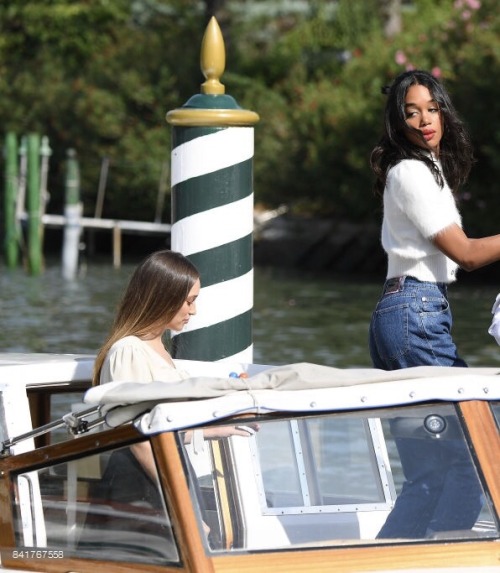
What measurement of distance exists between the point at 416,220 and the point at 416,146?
0.24 m

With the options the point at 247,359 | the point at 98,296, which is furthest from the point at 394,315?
the point at 98,296

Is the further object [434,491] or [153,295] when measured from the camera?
[153,295]

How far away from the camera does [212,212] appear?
543 centimetres

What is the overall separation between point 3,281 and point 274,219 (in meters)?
5.52

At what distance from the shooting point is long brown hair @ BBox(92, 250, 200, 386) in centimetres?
392

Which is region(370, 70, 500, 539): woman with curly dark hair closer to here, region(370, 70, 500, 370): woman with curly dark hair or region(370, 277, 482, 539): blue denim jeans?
region(370, 70, 500, 370): woman with curly dark hair

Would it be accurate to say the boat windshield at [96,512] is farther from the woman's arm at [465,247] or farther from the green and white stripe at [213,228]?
the green and white stripe at [213,228]

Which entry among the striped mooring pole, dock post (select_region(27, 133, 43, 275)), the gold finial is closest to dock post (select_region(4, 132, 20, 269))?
dock post (select_region(27, 133, 43, 275))

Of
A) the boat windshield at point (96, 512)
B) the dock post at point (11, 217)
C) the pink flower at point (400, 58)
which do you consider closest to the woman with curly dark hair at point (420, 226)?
the boat windshield at point (96, 512)

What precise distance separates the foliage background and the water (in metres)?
1.89

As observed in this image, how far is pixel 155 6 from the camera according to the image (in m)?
30.8

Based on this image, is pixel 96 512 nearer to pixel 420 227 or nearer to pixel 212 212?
pixel 420 227

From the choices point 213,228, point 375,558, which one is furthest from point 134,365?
point 213,228

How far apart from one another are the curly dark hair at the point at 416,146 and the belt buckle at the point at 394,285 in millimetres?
285
